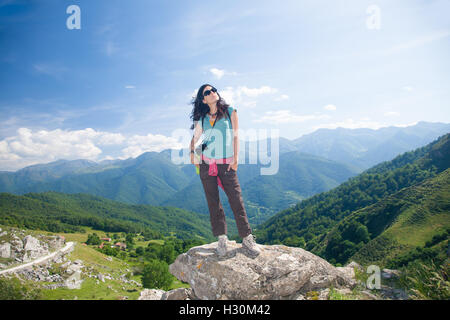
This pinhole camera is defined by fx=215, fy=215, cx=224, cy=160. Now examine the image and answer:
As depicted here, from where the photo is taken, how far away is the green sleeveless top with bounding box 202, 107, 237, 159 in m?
5.74

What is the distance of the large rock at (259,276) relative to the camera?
5137mm

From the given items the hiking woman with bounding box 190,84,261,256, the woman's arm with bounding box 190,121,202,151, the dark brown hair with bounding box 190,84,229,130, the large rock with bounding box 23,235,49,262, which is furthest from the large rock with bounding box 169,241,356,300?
the large rock with bounding box 23,235,49,262

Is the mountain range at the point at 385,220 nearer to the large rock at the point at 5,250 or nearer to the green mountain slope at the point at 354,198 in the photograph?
the green mountain slope at the point at 354,198

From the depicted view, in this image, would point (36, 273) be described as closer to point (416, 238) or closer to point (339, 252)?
point (416, 238)

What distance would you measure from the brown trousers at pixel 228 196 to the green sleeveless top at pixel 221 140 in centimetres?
31

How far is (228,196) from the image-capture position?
5.85m

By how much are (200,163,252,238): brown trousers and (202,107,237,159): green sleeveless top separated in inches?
12.4

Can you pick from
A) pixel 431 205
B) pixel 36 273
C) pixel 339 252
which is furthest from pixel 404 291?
pixel 339 252

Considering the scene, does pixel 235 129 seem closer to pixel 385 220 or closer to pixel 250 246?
pixel 250 246

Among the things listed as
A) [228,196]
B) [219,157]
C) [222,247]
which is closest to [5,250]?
[222,247]

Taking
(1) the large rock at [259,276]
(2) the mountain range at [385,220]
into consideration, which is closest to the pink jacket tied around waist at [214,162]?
(1) the large rock at [259,276]
